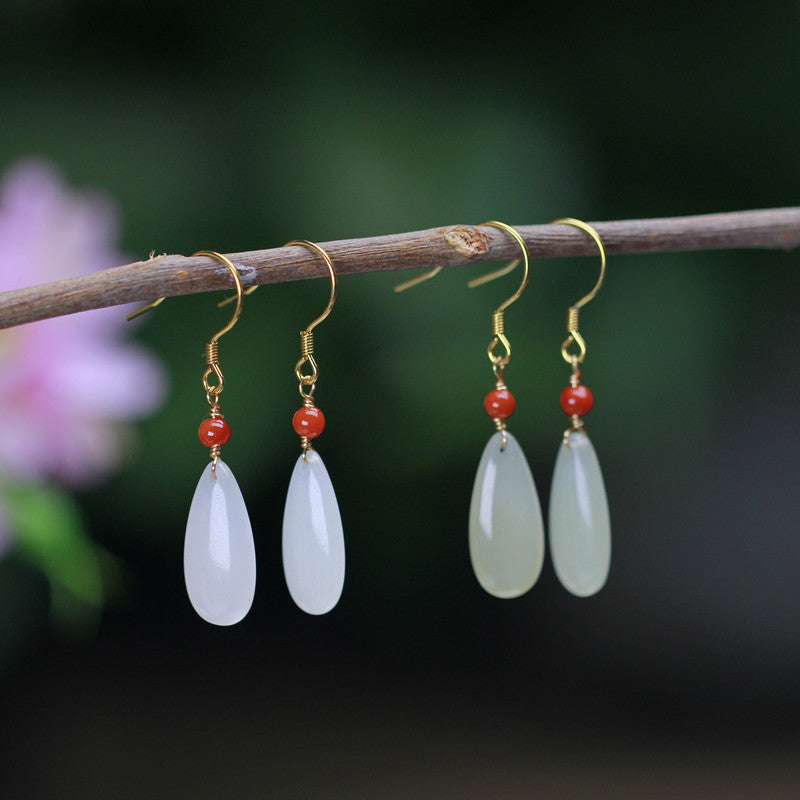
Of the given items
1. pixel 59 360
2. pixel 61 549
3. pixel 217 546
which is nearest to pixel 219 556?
pixel 217 546

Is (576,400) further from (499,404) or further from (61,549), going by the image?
(61,549)

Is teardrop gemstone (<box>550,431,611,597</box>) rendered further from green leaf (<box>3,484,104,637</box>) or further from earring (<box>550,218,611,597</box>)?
green leaf (<box>3,484,104,637</box>)

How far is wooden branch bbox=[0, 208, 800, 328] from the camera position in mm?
521

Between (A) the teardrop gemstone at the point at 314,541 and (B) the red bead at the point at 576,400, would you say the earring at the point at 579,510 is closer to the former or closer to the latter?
(B) the red bead at the point at 576,400

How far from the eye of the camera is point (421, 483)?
1075 millimetres

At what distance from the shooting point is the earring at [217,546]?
59 centimetres

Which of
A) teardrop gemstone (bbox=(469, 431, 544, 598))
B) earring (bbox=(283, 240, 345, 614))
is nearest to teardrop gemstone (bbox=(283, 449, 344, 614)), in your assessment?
earring (bbox=(283, 240, 345, 614))

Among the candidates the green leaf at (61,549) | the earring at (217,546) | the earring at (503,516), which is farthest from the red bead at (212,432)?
the green leaf at (61,549)

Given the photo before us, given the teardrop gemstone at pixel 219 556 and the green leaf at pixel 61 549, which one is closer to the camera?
the teardrop gemstone at pixel 219 556

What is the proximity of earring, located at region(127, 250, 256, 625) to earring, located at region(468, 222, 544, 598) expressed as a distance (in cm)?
16

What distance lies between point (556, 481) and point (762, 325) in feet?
1.71

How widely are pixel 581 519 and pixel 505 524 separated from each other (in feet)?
0.22

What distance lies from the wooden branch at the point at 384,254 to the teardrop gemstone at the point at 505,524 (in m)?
0.14

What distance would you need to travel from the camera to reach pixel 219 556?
59 centimetres
